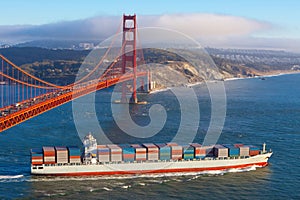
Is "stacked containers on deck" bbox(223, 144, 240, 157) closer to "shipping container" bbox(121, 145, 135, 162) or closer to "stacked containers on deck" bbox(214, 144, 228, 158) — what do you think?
"stacked containers on deck" bbox(214, 144, 228, 158)

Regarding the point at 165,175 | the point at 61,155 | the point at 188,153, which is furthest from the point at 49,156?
the point at 188,153

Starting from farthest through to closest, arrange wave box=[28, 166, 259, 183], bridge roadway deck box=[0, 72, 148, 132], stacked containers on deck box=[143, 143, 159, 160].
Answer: stacked containers on deck box=[143, 143, 159, 160], wave box=[28, 166, 259, 183], bridge roadway deck box=[0, 72, 148, 132]

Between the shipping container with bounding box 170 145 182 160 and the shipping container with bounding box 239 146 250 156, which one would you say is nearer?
the shipping container with bounding box 170 145 182 160

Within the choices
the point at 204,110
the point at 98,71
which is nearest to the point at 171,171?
the point at 204,110

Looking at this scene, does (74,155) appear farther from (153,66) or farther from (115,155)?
(153,66)

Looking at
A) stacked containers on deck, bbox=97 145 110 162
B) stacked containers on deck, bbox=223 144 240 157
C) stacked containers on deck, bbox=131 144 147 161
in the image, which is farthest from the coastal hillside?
stacked containers on deck, bbox=97 145 110 162

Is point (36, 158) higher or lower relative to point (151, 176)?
higher
